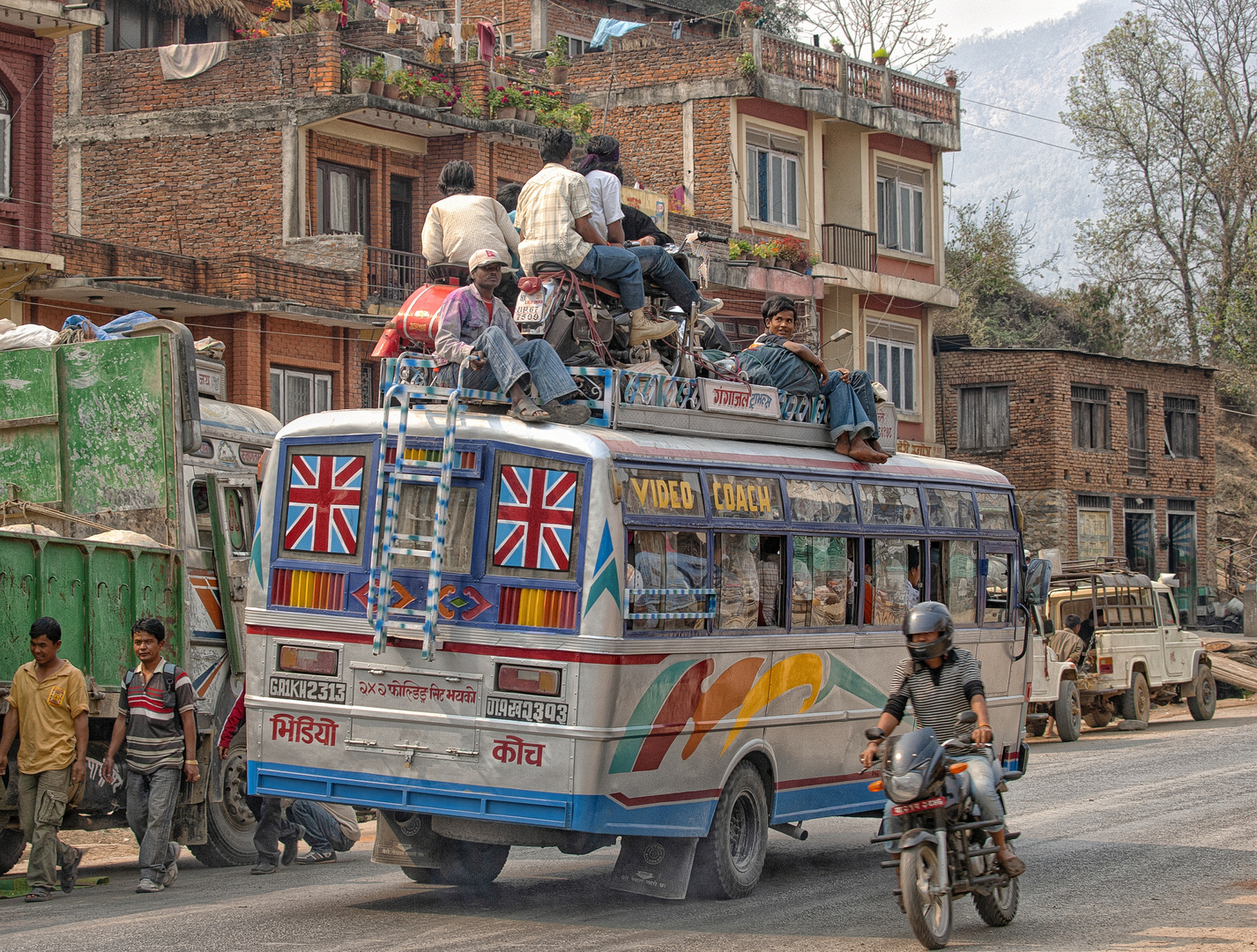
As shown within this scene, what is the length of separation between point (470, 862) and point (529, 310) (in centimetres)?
353

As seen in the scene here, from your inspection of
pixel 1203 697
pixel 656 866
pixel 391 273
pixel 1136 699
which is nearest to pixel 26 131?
pixel 391 273

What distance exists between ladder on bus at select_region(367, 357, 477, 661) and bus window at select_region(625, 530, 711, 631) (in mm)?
1057

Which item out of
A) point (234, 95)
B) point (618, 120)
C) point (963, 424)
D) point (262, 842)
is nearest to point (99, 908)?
point (262, 842)

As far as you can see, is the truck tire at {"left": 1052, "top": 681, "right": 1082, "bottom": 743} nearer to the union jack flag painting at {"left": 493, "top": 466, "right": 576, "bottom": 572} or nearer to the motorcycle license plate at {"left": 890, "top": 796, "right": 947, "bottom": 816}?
the motorcycle license plate at {"left": 890, "top": 796, "right": 947, "bottom": 816}

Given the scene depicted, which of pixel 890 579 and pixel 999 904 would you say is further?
pixel 890 579

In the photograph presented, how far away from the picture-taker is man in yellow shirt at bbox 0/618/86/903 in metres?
10.5

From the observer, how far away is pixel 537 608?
9.20m

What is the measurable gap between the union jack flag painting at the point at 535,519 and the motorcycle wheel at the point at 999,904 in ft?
9.68

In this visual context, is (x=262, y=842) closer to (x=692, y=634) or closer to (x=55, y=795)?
(x=55, y=795)

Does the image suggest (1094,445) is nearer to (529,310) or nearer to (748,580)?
(748,580)

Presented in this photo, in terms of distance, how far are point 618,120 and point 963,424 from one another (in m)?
11.8

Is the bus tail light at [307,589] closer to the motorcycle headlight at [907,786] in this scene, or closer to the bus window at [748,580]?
the bus window at [748,580]

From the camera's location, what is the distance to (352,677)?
9539 millimetres

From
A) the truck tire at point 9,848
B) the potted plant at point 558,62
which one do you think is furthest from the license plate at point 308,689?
the potted plant at point 558,62
